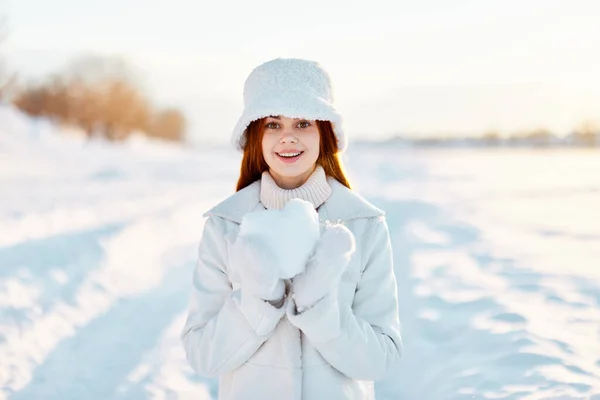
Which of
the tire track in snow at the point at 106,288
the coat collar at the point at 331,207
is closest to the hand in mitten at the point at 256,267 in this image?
the coat collar at the point at 331,207

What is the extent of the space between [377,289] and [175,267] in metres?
5.36

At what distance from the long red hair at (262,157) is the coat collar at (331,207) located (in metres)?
0.08

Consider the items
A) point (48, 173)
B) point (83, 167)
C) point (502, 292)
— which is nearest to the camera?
point (502, 292)

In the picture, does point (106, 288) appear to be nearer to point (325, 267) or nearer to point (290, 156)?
point (290, 156)

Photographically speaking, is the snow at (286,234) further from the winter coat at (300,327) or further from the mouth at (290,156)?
the mouth at (290,156)

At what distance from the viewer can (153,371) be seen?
4.11 m

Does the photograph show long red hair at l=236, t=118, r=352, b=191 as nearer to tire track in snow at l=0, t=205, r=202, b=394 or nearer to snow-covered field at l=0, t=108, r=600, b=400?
snow-covered field at l=0, t=108, r=600, b=400

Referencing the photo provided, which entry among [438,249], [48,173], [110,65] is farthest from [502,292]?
[110,65]

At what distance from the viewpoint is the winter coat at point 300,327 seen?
6.27 feet

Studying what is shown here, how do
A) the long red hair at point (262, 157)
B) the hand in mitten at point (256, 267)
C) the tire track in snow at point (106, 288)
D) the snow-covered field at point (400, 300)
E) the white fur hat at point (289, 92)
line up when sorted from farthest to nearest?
the tire track in snow at point (106, 288), the snow-covered field at point (400, 300), the long red hair at point (262, 157), the white fur hat at point (289, 92), the hand in mitten at point (256, 267)

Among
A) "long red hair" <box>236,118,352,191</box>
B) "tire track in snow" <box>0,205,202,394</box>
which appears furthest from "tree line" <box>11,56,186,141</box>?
"long red hair" <box>236,118,352,191</box>

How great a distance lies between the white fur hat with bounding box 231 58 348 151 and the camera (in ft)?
6.82

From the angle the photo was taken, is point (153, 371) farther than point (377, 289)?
Yes

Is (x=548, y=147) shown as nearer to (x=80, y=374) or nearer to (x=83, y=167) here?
(x=83, y=167)
